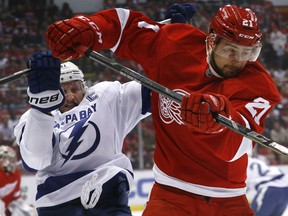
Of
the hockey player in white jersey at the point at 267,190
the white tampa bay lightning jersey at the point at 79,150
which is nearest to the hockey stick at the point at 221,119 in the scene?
the white tampa bay lightning jersey at the point at 79,150

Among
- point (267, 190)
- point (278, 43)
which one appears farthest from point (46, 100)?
point (278, 43)

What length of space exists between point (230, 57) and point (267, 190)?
5.43 feet

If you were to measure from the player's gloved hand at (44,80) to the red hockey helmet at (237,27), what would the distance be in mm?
566

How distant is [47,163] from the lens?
2.78 meters

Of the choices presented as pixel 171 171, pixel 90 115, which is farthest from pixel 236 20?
pixel 90 115

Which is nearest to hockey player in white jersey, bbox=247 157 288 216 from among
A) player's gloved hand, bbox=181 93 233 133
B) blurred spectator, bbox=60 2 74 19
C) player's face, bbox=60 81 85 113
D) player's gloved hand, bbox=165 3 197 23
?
player's gloved hand, bbox=165 3 197 23

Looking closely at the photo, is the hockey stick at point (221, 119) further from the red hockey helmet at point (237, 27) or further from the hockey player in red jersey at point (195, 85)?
the red hockey helmet at point (237, 27)

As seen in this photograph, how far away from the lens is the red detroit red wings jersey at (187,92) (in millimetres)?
2354

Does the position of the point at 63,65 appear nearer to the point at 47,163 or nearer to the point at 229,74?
the point at 47,163

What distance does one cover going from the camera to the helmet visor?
238cm

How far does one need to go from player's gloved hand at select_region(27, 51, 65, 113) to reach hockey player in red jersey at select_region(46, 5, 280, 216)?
8 centimetres

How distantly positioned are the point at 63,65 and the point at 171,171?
2.65ft

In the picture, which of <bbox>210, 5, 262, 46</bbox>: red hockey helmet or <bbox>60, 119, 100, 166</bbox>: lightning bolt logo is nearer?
<bbox>210, 5, 262, 46</bbox>: red hockey helmet

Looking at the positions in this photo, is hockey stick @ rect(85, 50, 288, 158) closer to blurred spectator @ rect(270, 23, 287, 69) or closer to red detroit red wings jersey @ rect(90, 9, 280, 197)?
red detroit red wings jersey @ rect(90, 9, 280, 197)
